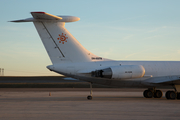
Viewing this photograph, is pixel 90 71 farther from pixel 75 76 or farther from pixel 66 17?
pixel 66 17

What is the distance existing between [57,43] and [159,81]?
880 cm

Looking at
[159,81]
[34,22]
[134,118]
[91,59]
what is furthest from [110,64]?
[134,118]

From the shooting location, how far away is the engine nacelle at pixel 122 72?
714 inches

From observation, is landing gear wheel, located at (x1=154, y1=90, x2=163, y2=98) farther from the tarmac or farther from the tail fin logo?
the tail fin logo

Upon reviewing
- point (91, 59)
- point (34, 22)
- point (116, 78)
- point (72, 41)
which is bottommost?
point (116, 78)

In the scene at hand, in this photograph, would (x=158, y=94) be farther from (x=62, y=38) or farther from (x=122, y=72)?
(x=62, y=38)

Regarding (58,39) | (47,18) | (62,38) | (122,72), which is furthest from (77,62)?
(47,18)

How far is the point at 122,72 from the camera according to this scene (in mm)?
18438

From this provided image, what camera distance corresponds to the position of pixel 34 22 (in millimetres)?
17875

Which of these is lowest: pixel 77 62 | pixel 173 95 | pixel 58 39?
pixel 173 95

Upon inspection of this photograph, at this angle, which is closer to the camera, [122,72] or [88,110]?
[88,110]

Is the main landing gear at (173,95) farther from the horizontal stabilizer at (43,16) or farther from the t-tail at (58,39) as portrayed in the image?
the horizontal stabilizer at (43,16)

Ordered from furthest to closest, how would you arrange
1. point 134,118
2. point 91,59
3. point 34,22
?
point 91,59 < point 34,22 < point 134,118

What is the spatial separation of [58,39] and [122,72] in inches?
207
